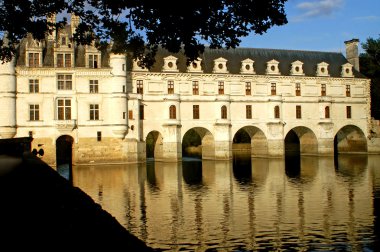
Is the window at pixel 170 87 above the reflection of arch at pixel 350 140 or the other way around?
above

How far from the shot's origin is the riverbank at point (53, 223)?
4.89 meters

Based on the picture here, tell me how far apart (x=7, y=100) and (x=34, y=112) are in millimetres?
2783

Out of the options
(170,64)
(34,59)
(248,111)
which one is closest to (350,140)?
(248,111)

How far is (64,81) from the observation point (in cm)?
4591

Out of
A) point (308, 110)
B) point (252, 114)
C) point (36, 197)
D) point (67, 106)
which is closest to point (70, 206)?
point (36, 197)

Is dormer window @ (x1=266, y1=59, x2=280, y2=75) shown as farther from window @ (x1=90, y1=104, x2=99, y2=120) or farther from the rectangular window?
window @ (x1=90, y1=104, x2=99, y2=120)

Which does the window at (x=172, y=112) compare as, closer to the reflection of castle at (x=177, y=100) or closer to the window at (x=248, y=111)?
the reflection of castle at (x=177, y=100)

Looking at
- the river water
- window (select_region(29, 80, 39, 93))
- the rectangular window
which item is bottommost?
the river water

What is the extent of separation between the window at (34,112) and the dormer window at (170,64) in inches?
556

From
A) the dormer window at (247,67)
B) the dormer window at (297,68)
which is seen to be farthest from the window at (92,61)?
the dormer window at (297,68)

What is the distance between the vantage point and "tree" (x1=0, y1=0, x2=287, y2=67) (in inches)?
423

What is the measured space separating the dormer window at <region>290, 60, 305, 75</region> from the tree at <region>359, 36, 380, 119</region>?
14214mm

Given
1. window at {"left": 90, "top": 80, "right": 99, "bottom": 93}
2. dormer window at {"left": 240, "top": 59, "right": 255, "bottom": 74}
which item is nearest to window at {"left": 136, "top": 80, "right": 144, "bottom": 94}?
window at {"left": 90, "top": 80, "right": 99, "bottom": 93}

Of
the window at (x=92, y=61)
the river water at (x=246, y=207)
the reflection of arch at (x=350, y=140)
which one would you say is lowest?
the river water at (x=246, y=207)
